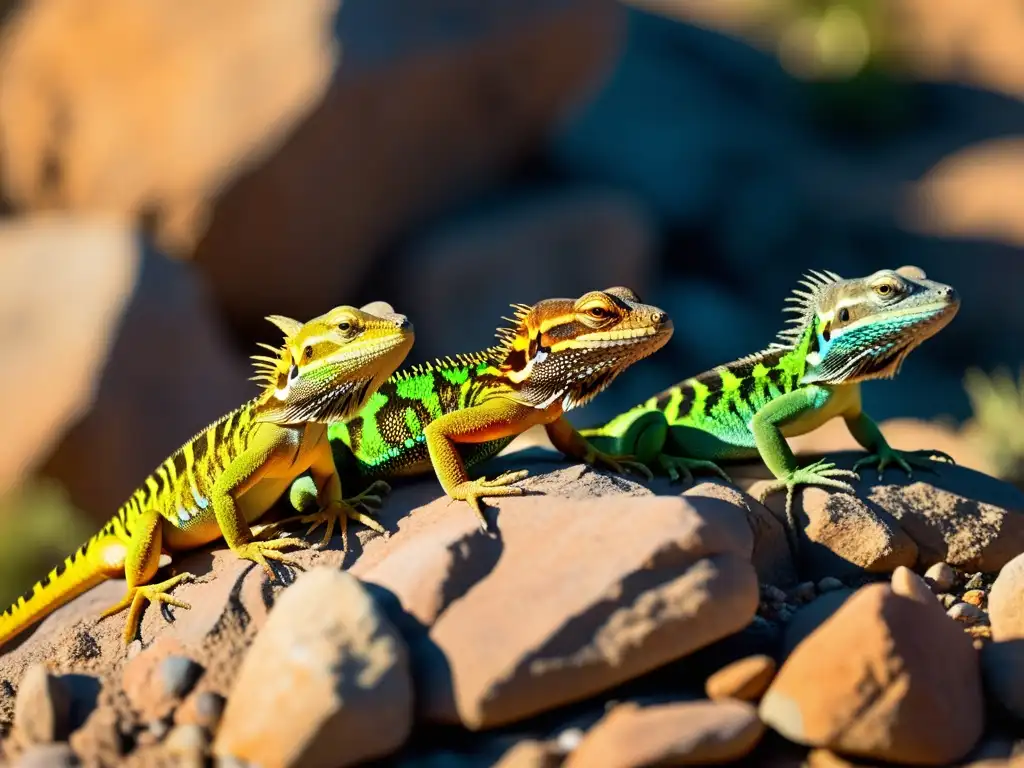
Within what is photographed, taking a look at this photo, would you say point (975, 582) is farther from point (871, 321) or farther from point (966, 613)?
point (871, 321)

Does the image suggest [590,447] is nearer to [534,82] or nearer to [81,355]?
[81,355]

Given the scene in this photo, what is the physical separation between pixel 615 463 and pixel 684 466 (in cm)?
37

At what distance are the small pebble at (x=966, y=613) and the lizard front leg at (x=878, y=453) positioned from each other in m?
0.92

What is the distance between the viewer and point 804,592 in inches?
213

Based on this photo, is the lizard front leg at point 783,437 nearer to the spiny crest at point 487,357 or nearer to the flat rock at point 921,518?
the flat rock at point 921,518

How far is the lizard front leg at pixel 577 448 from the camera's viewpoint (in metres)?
5.90

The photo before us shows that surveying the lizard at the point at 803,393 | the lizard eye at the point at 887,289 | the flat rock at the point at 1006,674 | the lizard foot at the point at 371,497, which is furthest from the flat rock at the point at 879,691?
the lizard foot at the point at 371,497

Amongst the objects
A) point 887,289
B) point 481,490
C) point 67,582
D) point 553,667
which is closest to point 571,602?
point 553,667

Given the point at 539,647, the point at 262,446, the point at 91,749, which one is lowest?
the point at 91,749

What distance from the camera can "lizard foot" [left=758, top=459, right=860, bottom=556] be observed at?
224 inches

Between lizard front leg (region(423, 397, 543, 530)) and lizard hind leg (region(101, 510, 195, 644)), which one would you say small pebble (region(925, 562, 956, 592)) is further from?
lizard hind leg (region(101, 510, 195, 644))

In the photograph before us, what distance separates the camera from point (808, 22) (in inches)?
932

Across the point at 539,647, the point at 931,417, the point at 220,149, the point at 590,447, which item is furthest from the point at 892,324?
the point at 931,417

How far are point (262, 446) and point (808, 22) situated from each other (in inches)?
827
